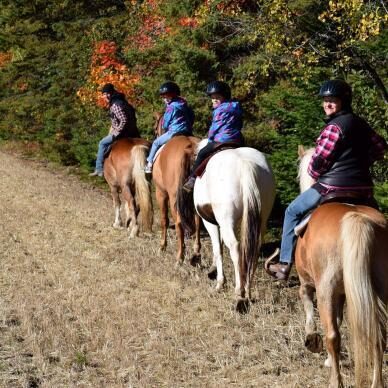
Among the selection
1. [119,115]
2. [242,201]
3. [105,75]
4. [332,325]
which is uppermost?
[105,75]

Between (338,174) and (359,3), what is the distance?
12.3 ft

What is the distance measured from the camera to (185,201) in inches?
330

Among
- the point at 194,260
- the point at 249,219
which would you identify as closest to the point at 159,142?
the point at 194,260

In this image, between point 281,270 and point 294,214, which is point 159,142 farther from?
point 294,214

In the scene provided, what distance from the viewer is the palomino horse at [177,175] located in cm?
841

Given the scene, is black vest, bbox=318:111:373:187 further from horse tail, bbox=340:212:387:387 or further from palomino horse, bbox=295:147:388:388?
horse tail, bbox=340:212:387:387

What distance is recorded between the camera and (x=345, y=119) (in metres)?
4.85

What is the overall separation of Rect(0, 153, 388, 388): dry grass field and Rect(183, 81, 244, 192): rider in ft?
5.76

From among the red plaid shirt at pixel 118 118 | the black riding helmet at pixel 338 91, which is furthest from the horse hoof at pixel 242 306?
the red plaid shirt at pixel 118 118

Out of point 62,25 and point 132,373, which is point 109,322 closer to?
point 132,373

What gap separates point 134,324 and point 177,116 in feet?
14.5

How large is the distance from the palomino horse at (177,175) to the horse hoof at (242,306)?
208 centimetres

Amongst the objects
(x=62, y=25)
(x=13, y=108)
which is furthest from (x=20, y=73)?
(x=62, y=25)

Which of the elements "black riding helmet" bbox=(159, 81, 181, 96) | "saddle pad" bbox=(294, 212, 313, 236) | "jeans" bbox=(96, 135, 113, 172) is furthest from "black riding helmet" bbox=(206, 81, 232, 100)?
"jeans" bbox=(96, 135, 113, 172)
